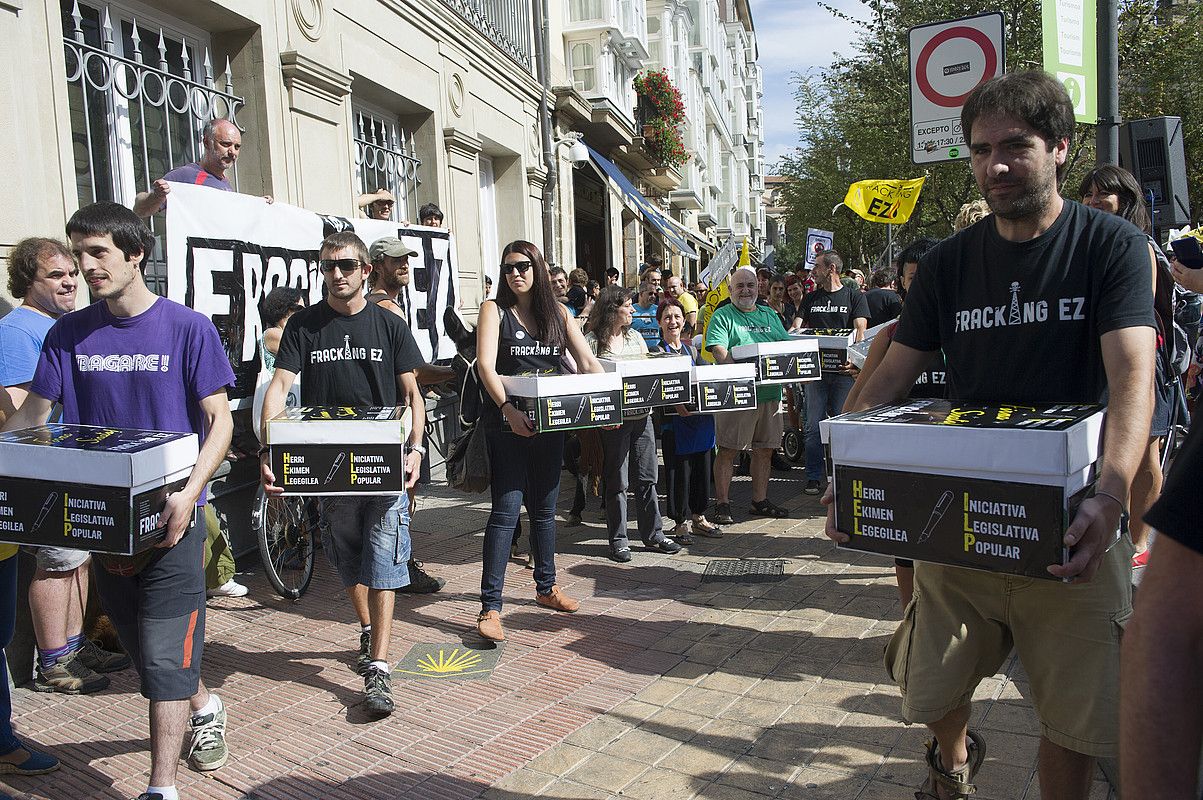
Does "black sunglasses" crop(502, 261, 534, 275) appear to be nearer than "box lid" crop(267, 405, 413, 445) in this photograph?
No

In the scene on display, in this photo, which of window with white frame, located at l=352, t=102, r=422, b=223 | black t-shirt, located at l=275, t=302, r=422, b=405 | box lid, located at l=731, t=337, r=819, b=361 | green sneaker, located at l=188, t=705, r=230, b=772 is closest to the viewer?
green sneaker, located at l=188, t=705, r=230, b=772

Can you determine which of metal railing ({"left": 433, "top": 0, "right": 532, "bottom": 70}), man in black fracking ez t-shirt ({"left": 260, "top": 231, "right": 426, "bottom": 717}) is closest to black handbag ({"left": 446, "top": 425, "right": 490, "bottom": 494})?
man in black fracking ez t-shirt ({"left": 260, "top": 231, "right": 426, "bottom": 717})

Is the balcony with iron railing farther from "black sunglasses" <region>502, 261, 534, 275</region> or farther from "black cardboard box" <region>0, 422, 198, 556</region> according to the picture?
"black cardboard box" <region>0, 422, 198, 556</region>

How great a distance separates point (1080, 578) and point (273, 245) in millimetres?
5566

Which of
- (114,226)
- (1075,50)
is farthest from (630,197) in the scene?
(114,226)

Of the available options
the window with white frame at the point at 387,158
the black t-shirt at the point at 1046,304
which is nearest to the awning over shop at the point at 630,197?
the window with white frame at the point at 387,158

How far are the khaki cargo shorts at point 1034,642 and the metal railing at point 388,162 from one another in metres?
8.08

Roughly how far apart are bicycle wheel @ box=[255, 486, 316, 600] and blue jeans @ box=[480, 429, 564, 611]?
4.58 ft

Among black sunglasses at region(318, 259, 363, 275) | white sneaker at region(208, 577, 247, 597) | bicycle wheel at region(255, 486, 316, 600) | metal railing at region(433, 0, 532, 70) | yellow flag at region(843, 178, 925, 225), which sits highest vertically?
metal railing at region(433, 0, 532, 70)

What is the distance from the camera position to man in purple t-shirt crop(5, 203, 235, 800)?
305cm

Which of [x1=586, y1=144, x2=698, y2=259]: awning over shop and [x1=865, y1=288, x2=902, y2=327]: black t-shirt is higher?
[x1=586, y1=144, x2=698, y2=259]: awning over shop

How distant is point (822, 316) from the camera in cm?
828

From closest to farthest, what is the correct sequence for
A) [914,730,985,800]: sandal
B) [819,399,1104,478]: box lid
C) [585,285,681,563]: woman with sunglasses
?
1. [819,399,1104,478]: box lid
2. [914,730,985,800]: sandal
3. [585,285,681,563]: woman with sunglasses

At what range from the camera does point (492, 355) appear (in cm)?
490
